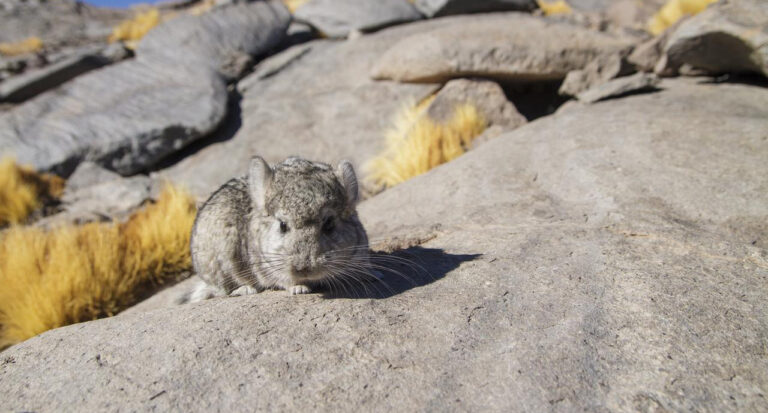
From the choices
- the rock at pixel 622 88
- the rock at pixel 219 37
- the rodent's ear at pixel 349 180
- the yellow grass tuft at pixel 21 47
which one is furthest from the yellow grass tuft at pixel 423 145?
the yellow grass tuft at pixel 21 47

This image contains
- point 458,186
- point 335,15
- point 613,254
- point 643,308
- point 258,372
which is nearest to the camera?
point 258,372

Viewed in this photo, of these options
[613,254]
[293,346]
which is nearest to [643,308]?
[613,254]

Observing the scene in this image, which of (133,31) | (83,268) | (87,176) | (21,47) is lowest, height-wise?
(87,176)

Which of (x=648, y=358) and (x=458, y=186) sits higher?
(x=648, y=358)

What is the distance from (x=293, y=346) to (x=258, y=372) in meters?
0.26

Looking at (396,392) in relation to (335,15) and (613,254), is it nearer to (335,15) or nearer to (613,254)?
(613,254)

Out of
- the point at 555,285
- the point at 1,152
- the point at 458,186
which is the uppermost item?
the point at 555,285

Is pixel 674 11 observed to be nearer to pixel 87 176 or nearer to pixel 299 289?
pixel 299 289

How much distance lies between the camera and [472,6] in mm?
13062

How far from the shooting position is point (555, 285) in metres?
3.54

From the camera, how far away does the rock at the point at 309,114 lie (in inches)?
399

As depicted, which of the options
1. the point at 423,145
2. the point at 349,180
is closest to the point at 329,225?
the point at 349,180

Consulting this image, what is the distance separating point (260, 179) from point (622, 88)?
20.1 feet

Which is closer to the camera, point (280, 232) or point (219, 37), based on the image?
point (280, 232)
